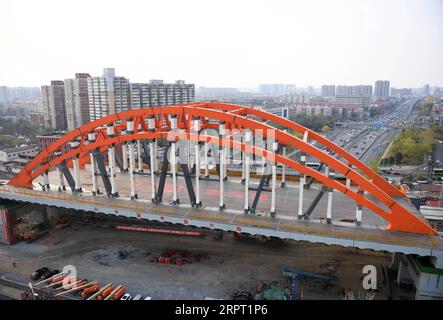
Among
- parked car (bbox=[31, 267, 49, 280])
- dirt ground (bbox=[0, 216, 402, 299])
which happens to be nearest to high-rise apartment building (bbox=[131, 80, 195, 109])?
dirt ground (bbox=[0, 216, 402, 299])

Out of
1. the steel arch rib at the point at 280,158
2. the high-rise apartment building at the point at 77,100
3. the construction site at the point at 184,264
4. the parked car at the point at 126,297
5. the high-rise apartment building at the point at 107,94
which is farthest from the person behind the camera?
the high-rise apartment building at the point at 77,100

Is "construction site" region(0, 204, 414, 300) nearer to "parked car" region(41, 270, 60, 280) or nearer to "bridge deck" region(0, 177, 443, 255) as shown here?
"parked car" region(41, 270, 60, 280)

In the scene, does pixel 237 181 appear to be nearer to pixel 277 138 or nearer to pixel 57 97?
pixel 277 138

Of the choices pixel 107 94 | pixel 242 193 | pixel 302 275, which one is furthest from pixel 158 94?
pixel 302 275

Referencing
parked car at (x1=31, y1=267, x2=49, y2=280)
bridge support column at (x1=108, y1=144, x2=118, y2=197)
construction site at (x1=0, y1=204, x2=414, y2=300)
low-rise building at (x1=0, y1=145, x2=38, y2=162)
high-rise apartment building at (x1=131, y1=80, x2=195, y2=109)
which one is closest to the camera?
construction site at (x1=0, y1=204, x2=414, y2=300)

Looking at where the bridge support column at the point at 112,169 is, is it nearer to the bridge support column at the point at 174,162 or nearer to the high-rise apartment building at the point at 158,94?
the bridge support column at the point at 174,162

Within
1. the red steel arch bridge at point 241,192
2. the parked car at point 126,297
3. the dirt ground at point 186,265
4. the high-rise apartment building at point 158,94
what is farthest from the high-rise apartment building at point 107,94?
the parked car at point 126,297
